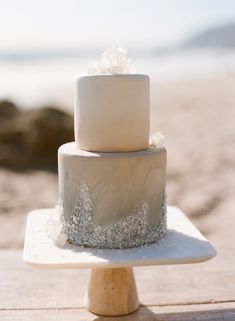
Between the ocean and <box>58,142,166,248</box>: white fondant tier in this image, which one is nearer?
<box>58,142,166,248</box>: white fondant tier

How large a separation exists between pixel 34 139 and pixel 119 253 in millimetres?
3249

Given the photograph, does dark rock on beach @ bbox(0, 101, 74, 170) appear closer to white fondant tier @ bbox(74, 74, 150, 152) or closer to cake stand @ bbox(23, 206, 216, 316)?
cake stand @ bbox(23, 206, 216, 316)

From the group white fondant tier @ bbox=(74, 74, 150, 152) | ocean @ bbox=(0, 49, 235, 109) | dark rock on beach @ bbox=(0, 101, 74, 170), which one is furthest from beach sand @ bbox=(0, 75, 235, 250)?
ocean @ bbox=(0, 49, 235, 109)

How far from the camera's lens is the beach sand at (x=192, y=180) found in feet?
10.2

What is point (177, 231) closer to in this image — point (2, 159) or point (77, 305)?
point (77, 305)

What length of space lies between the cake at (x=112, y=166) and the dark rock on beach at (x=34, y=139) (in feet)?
10.0

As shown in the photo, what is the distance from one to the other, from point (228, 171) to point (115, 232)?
2770 millimetres

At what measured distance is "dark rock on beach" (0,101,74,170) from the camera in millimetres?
4277

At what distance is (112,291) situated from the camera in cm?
131

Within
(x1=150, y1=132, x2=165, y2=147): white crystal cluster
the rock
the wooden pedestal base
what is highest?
(x1=150, y1=132, x2=165, y2=147): white crystal cluster

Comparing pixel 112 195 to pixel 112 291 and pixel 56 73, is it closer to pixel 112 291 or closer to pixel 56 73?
pixel 112 291

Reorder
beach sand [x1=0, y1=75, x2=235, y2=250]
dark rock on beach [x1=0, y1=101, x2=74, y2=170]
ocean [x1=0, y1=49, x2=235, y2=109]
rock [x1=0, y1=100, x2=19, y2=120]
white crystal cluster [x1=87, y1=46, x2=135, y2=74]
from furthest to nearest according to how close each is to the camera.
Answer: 1. ocean [x1=0, y1=49, x2=235, y2=109]
2. rock [x1=0, y1=100, x2=19, y2=120]
3. dark rock on beach [x1=0, y1=101, x2=74, y2=170]
4. beach sand [x1=0, y1=75, x2=235, y2=250]
5. white crystal cluster [x1=87, y1=46, x2=135, y2=74]

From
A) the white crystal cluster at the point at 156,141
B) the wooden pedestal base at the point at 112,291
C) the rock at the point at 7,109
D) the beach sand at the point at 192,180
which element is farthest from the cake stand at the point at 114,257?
the rock at the point at 7,109

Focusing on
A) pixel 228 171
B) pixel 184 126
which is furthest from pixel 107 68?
pixel 184 126
